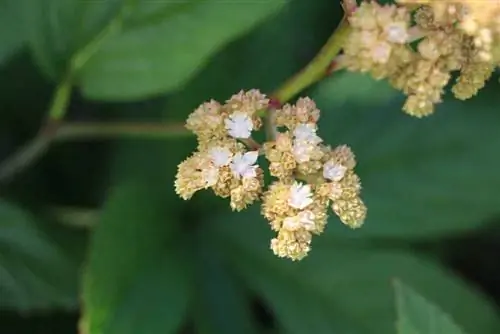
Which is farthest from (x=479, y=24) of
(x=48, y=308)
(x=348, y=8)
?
(x=48, y=308)


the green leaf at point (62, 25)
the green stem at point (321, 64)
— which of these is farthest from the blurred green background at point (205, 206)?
the green stem at point (321, 64)

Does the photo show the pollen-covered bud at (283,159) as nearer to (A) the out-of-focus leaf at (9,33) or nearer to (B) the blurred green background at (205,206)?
(B) the blurred green background at (205,206)

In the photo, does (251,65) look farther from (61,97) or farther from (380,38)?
(380,38)

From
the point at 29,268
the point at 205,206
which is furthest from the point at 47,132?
the point at 205,206

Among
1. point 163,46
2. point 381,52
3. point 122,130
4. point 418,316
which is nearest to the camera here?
point 381,52

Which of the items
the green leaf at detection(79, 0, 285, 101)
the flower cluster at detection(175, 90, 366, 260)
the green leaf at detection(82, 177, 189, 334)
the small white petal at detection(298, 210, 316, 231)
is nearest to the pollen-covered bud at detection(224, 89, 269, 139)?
the flower cluster at detection(175, 90, 366, 260)

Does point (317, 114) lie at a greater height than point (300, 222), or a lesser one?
greater

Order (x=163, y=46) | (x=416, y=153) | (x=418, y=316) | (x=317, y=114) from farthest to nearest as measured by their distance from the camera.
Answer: (x=416, y=153) < (x=163, y=46) < (x=418, y=316) < (x=317, y=114)

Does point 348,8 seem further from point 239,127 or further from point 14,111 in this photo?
point 14,111
